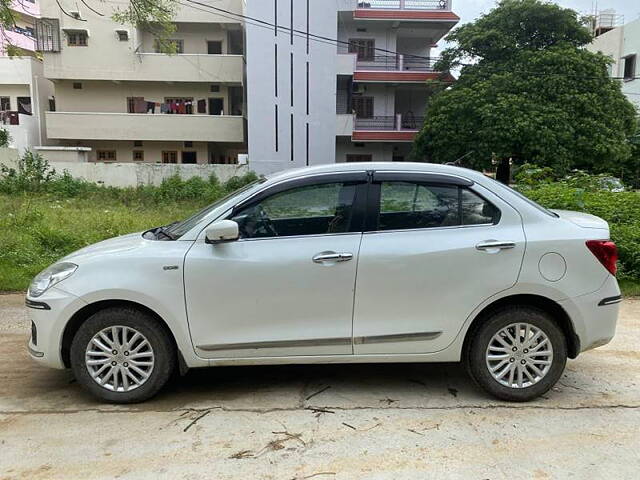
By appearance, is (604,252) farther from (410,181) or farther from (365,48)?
(365,48)

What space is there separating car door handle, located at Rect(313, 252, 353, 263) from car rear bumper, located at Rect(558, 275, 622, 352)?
1.61 m

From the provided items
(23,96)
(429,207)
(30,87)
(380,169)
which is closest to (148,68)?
(30,87)

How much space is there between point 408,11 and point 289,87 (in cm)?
813

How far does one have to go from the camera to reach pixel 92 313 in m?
3.92

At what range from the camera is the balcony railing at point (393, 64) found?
30578 millimetres

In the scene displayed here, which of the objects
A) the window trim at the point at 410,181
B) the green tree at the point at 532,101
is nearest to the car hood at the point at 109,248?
the window trim at the point at 410,181

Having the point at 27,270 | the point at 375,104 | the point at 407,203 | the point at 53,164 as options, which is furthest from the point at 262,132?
the point at 407,203

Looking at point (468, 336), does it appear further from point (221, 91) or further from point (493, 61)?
point (221, 91)

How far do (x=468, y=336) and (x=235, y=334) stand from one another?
1.75m

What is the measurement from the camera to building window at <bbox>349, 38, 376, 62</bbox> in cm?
3109

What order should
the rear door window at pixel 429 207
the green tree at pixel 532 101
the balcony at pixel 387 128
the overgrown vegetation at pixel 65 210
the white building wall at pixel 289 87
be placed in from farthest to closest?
the balcony at pixel 387 128, the white building wall at pixel 289 87, the green tree at pixel 532 101, the overgrown vegetation at pixel 65 210, the rear door window at pixel 429 207

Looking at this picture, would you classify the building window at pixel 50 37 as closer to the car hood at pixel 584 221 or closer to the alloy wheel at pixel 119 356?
the alloy wheel at pixel 119 356

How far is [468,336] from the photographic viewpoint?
13.2ft

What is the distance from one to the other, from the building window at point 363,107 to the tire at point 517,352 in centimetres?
2892
